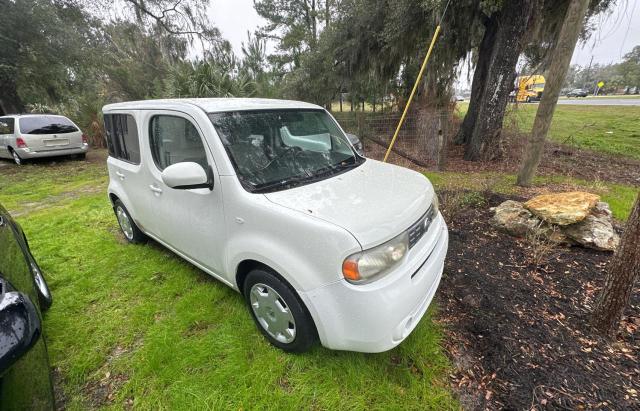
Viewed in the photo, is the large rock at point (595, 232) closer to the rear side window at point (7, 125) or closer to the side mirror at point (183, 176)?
the side mirror at point (183, 176)

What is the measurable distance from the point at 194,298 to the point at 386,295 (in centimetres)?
193

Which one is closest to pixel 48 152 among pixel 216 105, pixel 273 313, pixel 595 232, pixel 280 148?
pixel 216 105

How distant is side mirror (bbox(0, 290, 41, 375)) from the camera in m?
0.94

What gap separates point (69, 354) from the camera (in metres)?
2.10

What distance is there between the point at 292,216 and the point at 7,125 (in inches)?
463

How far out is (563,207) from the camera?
302 centimetres

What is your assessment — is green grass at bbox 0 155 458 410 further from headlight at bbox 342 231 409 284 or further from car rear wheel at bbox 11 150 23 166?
car rear wheel at bbox 11 150 23 166

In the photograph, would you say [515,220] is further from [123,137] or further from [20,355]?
[123,137]

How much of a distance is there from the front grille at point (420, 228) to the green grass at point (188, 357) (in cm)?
81

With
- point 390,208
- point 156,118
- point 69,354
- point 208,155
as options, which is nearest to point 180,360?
point 69,354

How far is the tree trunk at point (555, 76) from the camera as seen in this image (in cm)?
390

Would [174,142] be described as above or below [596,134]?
above

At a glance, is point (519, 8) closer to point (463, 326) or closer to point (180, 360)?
point (463, 326)

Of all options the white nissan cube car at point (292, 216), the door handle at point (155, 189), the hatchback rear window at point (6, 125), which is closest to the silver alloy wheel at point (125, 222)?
the white nissan cube car at point (292, 216)
